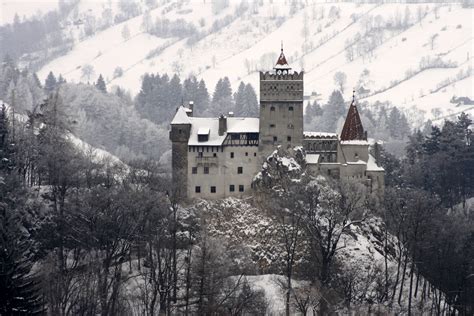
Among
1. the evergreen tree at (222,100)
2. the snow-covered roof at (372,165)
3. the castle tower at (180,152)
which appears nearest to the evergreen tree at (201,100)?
the evergreen tree at (222,100)

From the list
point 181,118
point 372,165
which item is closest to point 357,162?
point 372,165

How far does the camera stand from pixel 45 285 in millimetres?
64438

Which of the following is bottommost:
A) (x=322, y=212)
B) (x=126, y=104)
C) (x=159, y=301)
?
(x=159, y=301)

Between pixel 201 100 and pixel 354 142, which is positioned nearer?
pixel 354 142

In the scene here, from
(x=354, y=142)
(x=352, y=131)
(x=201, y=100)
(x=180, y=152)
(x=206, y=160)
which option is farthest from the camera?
(x=201, y=100)

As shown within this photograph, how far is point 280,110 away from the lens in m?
84.3

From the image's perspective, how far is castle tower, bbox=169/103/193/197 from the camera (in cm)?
8356

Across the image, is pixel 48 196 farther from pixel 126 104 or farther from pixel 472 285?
pixel 126 104

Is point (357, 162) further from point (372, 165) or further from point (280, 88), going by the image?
point (280, 88)

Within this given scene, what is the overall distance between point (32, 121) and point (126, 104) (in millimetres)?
69019

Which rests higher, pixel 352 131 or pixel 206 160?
pixel 352 131

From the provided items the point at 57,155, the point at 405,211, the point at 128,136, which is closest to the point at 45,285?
the point at 57,155

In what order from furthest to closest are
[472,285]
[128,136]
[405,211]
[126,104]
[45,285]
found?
[126,104]
[128,136]
[405,211]
[472,285]
[45,285]

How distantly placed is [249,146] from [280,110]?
3.79 metres
